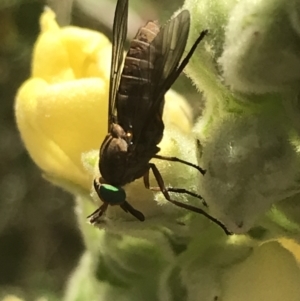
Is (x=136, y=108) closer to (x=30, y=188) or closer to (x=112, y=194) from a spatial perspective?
(x=112, y=194)

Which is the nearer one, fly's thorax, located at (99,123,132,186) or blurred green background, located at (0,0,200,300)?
fly's thorax, located at (99,123,132,186)

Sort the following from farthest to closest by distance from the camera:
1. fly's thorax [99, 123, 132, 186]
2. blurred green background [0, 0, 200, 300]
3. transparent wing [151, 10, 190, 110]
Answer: blurred green background [0, 0, 200, 300] < fly's thorax [99, 123, 132, 186] < transparent wing [151, 10, 190, 110]

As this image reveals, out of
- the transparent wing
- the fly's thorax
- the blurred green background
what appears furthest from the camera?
the blurred green background

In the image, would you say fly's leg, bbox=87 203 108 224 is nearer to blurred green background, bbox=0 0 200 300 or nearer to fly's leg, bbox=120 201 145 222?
fly's leg, bbox=120 201 145 222

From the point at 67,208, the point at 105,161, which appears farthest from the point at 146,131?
the point at 67,208

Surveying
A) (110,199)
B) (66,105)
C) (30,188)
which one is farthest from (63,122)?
(30,188)

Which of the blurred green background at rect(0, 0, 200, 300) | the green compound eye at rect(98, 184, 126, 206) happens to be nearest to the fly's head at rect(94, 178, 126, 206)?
the green compound eye at rect(98, 184, 126, 206)

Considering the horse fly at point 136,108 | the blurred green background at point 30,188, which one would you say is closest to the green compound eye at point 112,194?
the horse fly at point 136,108
